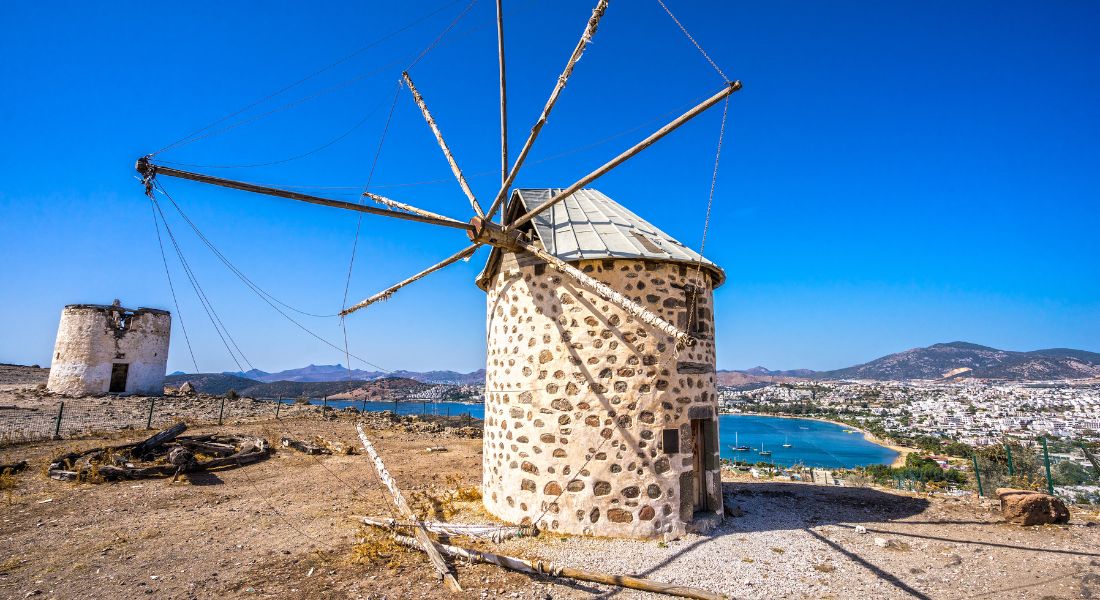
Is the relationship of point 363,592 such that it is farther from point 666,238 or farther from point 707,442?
point 666,238

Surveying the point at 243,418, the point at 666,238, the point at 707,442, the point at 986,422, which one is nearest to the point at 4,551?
the point at 707,442

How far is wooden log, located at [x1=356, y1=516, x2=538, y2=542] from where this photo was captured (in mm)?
7566

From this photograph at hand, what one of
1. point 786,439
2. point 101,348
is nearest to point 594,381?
point 101,348

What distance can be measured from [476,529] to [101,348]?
2580cm

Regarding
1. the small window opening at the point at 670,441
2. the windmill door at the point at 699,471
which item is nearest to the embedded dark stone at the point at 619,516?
the small window opening at the point at 670,441

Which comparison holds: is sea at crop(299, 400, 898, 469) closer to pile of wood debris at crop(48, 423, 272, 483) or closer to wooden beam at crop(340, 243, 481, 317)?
pile of wood debris at crop(48, 423, 272, 483)

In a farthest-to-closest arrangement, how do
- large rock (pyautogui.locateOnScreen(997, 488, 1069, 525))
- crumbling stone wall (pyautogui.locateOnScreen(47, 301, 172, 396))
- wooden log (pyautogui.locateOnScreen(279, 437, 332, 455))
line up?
1. crumbling stone wall (pyautogui.locateOnScreen(47, 301, 172, 396))
2. wooden log (pyautogui.locateOnScreen(279, 437, 332, 455))
3. large rock (pyautogui.locateOnScreen(997, 488, 1069, 525))

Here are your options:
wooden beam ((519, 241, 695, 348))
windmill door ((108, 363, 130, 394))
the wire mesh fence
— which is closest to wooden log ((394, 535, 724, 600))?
wooden beam ((519, 241, 695, 348))

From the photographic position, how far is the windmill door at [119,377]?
958 inches

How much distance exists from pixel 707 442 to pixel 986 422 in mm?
50022

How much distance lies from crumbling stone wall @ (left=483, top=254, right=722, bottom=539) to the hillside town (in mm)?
9653

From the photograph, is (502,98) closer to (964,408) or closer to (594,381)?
(594,381)

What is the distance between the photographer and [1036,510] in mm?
8500

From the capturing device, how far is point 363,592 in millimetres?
5727
